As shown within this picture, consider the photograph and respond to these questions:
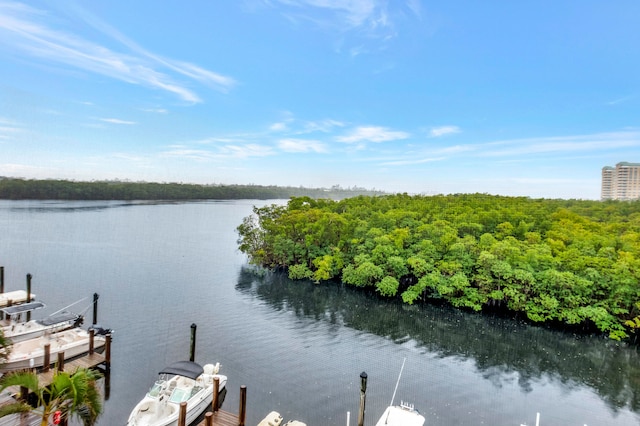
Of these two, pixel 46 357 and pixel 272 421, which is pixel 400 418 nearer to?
pixel 272 421

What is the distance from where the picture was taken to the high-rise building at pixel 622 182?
81.8 m

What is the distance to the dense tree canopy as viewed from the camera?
2512 centimetres

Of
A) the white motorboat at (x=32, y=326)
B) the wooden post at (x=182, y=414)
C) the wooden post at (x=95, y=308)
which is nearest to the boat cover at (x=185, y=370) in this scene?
the wooden post at (x=182, y=414)

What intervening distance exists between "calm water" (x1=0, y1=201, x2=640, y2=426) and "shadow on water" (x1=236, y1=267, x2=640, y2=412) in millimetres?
→ 81

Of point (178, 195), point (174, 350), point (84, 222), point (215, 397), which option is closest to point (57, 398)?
point (215, 397)

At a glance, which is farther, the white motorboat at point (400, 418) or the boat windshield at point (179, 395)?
the boat windshield at point (179, 395)

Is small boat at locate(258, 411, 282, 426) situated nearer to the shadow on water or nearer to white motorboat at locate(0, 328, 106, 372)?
white motorboat at locate(0, 328, 106, 372)

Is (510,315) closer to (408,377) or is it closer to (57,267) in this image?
(408,377)

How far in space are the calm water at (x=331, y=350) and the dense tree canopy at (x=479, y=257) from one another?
1914 millimetres

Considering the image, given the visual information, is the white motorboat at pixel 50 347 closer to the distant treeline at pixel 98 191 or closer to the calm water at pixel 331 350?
the calm water at pixel 331 350

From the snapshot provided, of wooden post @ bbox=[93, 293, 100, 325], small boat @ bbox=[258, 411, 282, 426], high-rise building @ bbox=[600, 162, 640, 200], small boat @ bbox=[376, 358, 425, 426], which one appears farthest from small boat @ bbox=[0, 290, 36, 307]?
high-rise building @ bbox=[600, 162, 640, 200]

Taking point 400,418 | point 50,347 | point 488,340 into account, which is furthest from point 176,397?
point 488,340

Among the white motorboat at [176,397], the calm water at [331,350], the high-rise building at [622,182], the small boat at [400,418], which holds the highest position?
the high-rise building at [622,182]

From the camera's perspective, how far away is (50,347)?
622 inches
